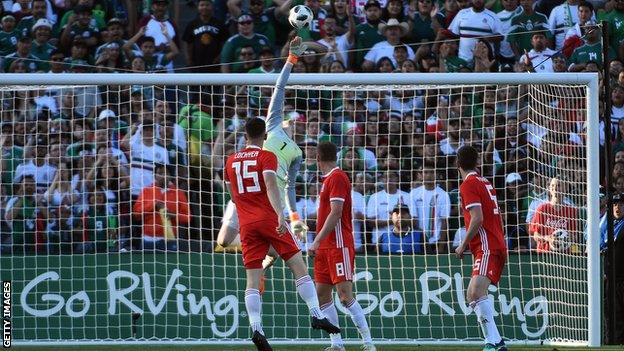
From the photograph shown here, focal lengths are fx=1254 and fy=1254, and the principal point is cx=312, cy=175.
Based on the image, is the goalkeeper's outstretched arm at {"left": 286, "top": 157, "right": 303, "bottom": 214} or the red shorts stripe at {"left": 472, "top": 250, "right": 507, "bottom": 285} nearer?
the red shorts stripe at {"left": 472, "top": 250, "right": 507, "bottom": 285}

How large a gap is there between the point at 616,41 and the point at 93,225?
833cm

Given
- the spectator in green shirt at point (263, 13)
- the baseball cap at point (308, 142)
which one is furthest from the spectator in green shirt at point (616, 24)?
the baseball cap at point (308, 142)

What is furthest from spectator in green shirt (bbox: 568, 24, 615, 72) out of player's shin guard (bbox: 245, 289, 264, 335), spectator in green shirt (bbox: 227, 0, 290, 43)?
player's shin guard (bbox: 245, 289, 264, 335)

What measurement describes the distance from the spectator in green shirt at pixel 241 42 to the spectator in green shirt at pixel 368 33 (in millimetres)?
1329

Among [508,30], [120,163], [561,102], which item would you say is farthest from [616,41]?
[120,163]

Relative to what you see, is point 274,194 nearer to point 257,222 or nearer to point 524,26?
point 257,222

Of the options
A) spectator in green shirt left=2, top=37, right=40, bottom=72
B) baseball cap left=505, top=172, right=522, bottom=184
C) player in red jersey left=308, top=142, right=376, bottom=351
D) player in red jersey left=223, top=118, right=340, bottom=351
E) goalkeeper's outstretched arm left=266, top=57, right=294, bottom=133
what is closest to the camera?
player in red jersey left=223, top=118, right=340, bottom=351

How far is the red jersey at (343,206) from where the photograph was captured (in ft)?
38.2

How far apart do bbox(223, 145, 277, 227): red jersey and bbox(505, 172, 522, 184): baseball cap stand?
472cm

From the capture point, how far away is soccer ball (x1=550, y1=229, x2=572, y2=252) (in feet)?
46.4

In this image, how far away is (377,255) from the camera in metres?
14.7

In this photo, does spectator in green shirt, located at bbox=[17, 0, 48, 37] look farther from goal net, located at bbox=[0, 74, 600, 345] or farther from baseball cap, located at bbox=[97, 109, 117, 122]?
baseball cap, located at bbox=[97, 109, 117, 122]

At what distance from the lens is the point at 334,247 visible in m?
11.8

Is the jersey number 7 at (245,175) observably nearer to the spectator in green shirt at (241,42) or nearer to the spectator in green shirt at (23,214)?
the spectator in green shirt at (23,214)
